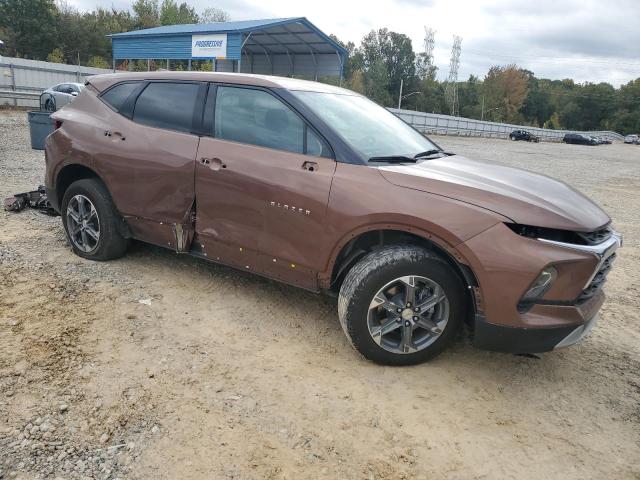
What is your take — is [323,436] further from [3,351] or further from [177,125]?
[177,125]

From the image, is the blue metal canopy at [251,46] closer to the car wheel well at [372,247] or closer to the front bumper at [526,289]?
the car wheel well at [372,247]

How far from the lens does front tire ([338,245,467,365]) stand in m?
3.09

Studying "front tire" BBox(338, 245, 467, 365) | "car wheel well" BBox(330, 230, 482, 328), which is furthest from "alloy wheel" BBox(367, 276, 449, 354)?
"car wheel well" BBox(330, 230, 482, 328)

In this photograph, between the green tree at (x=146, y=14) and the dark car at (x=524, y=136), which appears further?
the green tree at (x=146, y=14)

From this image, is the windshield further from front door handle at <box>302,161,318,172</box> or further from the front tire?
the front tire

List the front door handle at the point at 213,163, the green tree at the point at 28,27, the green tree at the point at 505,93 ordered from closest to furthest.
→ the front door handle at the point at 213,163 < the green tree at the point at 28,27 < the green tree at the point at 505,93

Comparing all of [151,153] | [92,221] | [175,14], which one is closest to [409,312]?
[151,153]

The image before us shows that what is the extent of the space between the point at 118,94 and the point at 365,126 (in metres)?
2.27

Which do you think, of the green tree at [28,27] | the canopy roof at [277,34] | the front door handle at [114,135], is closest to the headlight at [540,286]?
the front door handle at [114,135]

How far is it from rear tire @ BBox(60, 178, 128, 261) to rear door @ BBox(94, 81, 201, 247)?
0.54ft

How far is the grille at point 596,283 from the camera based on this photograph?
9.80 ft

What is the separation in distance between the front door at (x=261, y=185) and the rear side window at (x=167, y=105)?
20cm

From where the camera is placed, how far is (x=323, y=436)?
2635 millimetres

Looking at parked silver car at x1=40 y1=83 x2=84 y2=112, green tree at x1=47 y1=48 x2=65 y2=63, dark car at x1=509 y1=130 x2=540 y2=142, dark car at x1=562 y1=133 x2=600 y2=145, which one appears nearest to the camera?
parked silver car at x1=40 y1=83 x2=84 y2=112
